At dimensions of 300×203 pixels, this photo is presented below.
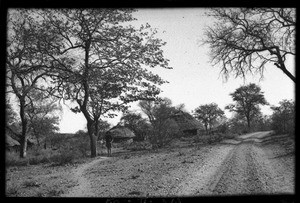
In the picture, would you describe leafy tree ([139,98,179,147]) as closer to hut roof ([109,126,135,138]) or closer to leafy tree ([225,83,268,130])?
hut roof ([109,126,135,138])

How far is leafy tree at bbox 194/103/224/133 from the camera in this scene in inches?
2977

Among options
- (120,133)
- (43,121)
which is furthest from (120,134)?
(43,121)

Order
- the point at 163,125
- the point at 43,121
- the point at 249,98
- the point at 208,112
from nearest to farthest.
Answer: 1. the point at 163,125
2. the point at 43,121
3. the point at 249,98
4. the point at 208,112

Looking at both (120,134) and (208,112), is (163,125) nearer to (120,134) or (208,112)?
(120,134)

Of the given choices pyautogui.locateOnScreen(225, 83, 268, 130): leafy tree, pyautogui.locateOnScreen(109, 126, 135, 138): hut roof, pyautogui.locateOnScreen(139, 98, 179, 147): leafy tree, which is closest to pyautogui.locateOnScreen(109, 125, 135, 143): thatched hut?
pyautogui.locateOnScreen(109, 126, 135, 138): hut roof

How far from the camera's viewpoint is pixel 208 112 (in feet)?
250

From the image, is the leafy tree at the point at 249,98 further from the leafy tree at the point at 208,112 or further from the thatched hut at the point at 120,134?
the thatched hut at the point at 120,134

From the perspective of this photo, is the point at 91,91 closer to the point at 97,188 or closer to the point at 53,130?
the point at 97,188

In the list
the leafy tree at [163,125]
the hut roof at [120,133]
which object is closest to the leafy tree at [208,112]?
the hut roof at [120,133]

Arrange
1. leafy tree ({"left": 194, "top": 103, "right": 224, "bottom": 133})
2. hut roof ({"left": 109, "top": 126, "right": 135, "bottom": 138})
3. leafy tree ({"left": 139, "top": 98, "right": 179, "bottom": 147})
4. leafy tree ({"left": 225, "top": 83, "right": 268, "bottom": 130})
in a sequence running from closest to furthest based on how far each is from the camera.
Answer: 1. leafy tree ({"left": 139, "top": 98, "right": 179, "bottom": 147})
2. hut roof ({"left": 109, "top": 126, "right": 135, "bottom": 138})
3. leafy tree ({"left": 225, "top": 83, "right": 268, "bottom": 130})
4. leafy tree ({"left": 194, "top": 103, "right": 224, "bottom": 133})

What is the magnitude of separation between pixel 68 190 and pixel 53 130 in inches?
1931

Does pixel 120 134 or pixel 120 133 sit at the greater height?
pixel 120 133

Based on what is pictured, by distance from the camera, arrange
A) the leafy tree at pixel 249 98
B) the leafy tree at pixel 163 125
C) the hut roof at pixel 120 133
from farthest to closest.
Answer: the leafy tree at pixel 249 98 < the hut roof at pixel 120 133 < the leafy tree at pixel 163 125

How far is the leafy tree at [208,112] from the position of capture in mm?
75625
